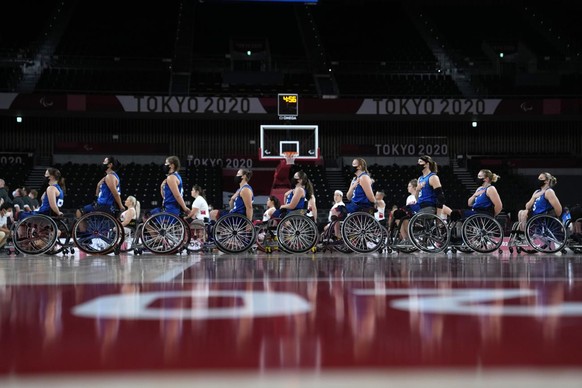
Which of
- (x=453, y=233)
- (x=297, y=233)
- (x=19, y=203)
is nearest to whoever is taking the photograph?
(x=297, y=233)

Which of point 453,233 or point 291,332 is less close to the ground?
point 453,233

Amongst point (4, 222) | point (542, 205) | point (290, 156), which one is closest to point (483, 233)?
point (542, 205)

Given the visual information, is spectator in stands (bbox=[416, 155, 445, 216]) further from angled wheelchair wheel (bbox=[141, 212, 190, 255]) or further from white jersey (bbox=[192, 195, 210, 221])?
white jersey (bbox=[192, 195, 210, 221])

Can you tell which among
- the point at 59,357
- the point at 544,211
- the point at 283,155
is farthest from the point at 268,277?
the point at 283,155

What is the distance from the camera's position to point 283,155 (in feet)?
53.0

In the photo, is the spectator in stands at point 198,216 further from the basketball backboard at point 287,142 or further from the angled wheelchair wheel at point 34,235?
the basketball backboard at point 287,142

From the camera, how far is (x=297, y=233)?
7195 millimetres

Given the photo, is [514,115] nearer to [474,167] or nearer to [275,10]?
[474,167]

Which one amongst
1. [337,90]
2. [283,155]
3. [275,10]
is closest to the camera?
[283,155]

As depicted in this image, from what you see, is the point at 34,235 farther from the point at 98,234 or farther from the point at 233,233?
the point at 233,233

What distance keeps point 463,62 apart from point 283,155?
29.1 feet

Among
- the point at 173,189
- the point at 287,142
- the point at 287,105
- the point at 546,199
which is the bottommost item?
the point at 546,199

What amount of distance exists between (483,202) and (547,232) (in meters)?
0.84

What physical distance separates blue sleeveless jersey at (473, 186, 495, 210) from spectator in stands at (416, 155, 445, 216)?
0.44 metres
